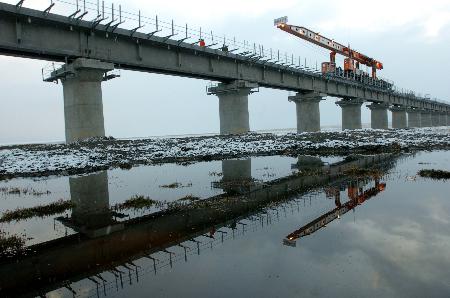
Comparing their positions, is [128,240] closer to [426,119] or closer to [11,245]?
[11,245]

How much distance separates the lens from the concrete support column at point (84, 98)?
28.5 meters

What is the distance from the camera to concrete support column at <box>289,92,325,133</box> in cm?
5825

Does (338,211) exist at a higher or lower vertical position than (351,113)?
lower

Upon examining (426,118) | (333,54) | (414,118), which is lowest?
(414,118)

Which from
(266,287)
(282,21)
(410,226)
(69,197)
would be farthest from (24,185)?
(282,21)

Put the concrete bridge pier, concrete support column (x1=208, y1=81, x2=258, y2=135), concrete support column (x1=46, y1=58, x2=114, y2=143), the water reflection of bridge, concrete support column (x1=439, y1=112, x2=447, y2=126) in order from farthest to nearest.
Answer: concrete support column (x1=439, y1=112, x2=447, y2=126), the concrete bridge pier, concrete support column (x1=208, y1=81, x2=258, y2=135), concrete support column (x1=46, y1=58, x2=114, y2=143), the water reflection of bridge

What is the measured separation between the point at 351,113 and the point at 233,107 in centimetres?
3790

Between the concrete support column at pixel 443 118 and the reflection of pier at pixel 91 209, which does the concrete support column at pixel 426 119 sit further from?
the reflection of pier at pixel 91 209

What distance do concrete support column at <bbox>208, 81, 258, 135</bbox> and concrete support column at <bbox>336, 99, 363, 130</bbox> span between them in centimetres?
3505

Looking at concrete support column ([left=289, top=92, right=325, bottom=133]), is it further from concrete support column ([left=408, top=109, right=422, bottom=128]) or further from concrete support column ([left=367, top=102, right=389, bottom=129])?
concrete support column ([left=408, top=109, right=422, bottom=128])

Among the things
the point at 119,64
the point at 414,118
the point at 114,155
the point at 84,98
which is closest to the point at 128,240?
the point at 114,155

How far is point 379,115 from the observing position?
87.1 m

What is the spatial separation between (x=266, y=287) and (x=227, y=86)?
136 ft

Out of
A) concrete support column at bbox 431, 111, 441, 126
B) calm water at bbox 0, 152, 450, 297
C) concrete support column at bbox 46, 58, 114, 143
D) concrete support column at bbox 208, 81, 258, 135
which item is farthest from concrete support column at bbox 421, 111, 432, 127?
calm water at bbox 0, 152, 450, 297
